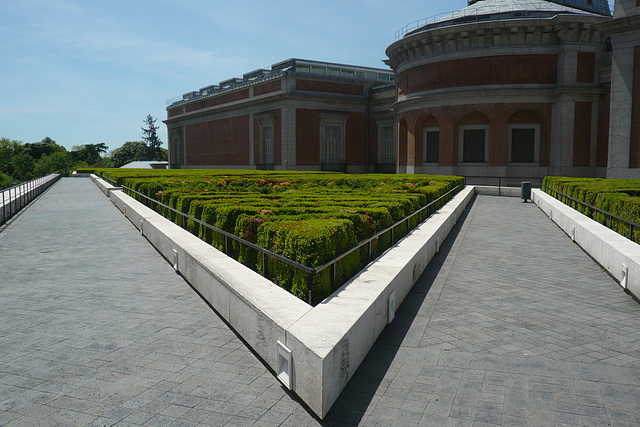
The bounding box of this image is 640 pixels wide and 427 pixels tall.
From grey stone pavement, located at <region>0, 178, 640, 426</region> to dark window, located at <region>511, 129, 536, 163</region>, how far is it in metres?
28.1

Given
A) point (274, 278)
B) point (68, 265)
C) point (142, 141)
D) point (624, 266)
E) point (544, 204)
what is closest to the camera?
point (274, 278)

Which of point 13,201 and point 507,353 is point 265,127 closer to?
point 13,201

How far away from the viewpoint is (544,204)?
62.1 ft

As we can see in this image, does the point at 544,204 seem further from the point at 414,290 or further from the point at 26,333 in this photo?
the point at 26,333

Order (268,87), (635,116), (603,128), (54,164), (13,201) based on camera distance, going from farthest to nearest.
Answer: (54,164) < (268,87) < (603,128) < (635,116) < (13,201)

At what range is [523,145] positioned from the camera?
35625 millimetres

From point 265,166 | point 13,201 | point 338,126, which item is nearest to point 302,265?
point 13,201

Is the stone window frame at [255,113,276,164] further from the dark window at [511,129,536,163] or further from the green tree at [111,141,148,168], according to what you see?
the green tree at [111,141,148,168]

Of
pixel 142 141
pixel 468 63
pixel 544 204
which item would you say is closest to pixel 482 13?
pixel 468 63

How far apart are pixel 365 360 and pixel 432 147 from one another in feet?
114

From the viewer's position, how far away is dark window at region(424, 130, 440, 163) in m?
38.2

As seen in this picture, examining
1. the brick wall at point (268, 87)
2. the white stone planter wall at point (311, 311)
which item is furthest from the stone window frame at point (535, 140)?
the white stone planter wall at point (311, 311)

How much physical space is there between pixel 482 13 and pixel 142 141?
105 meters

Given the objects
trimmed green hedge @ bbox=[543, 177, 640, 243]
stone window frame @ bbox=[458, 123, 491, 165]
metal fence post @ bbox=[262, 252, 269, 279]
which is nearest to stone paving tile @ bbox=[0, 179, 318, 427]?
metal fence post @ bbox=[262, 252, 269, 279]
